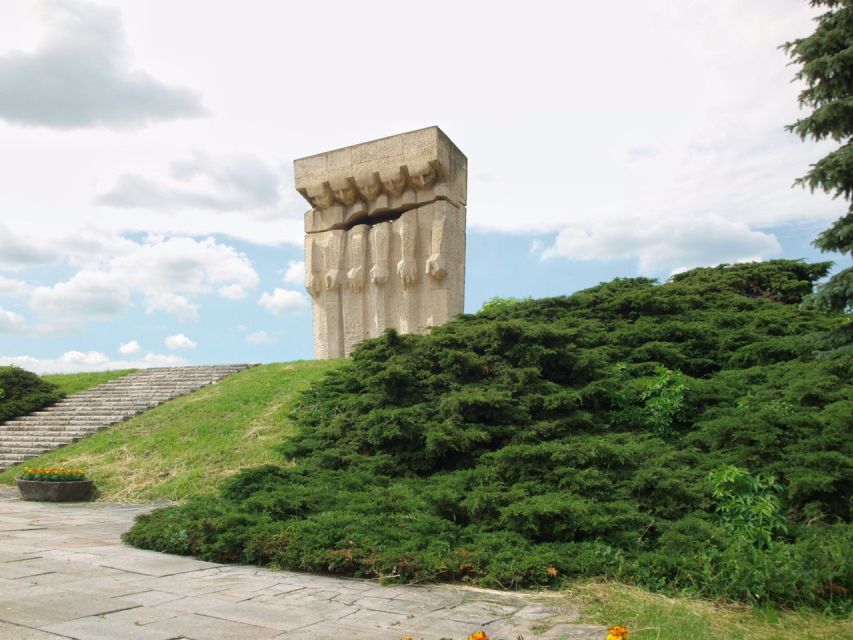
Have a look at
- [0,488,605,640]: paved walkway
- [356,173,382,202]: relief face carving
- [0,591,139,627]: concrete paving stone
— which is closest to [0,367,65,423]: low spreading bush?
[356,173,382,202]: relief face carving

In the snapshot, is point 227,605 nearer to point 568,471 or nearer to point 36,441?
point 568,471

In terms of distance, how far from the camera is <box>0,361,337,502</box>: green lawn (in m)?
10.0

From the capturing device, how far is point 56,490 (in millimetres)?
9852

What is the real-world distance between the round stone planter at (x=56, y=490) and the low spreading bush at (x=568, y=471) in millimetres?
3611

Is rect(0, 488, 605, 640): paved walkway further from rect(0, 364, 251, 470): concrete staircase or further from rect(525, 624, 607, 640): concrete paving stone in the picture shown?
rect(0, 364, 251, 470): concrete staircase

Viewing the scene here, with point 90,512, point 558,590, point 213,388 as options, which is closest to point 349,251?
point 213,388

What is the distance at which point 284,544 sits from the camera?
5.26 meters

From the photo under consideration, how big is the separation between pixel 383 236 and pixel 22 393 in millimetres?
10318

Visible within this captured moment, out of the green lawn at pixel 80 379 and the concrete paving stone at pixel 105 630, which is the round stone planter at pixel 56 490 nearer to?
the concrete paving stone at pixel 105 630

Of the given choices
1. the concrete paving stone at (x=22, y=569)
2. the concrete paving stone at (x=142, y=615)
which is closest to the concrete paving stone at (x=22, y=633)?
the concrete paving stone at (x=142, y=615)

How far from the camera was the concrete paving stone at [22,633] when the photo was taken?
10.9 feet

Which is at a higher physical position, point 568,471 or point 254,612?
point 568,471

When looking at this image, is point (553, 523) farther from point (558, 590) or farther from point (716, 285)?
point (716, 285)

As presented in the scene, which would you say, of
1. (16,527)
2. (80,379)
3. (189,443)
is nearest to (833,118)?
(16,527)
